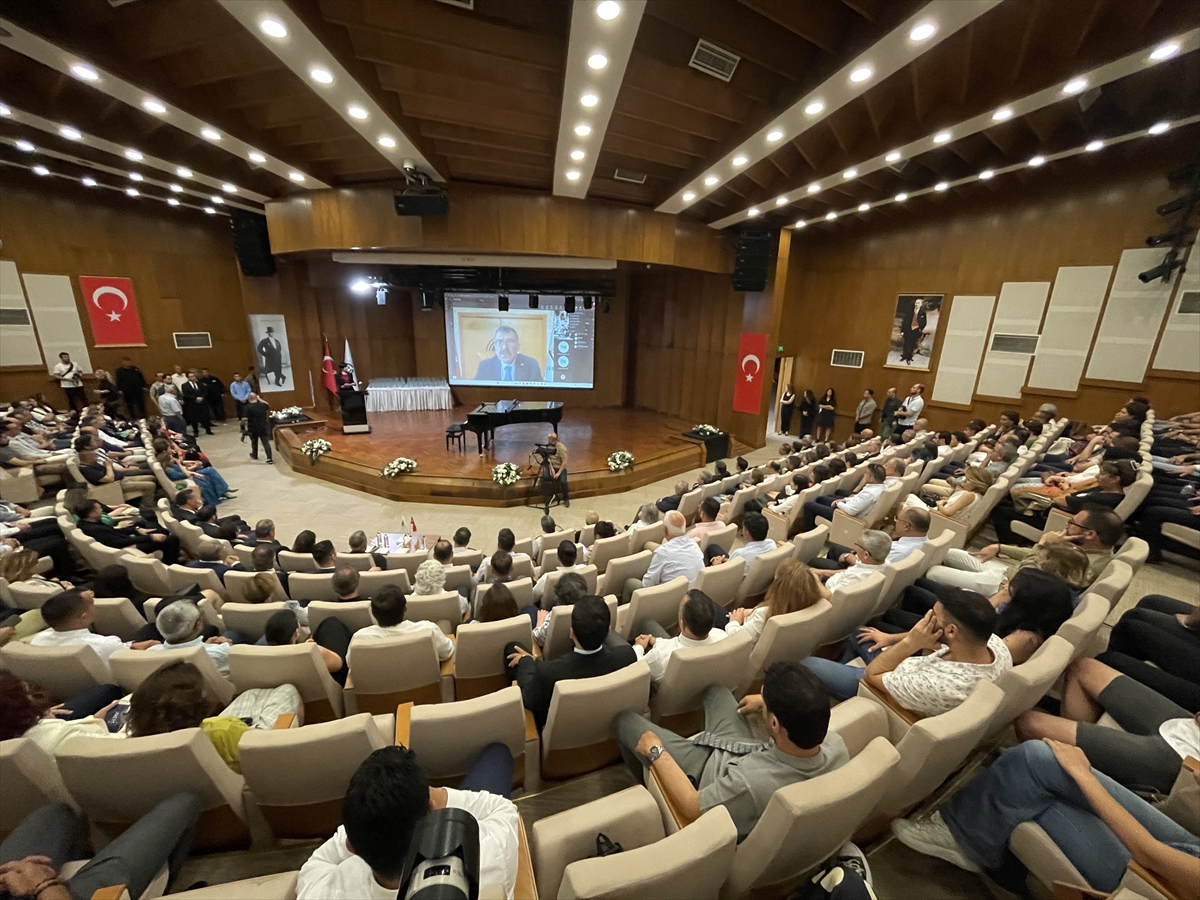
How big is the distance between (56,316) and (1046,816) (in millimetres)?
15401

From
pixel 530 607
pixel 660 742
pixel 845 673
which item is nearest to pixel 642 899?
pixel 660 742

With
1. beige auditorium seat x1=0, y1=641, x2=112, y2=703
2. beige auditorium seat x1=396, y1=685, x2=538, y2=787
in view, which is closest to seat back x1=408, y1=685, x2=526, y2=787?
beige auditorium seat x1=396, y1=685, x2=538, y2=787

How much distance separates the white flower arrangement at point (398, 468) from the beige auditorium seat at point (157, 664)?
5579 mm

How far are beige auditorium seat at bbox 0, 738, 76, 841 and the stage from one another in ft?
19.8

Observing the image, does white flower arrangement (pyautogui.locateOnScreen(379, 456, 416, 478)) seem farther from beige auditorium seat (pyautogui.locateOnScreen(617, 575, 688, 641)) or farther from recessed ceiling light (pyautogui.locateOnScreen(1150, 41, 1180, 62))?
recessed ceiling light (pyautogui.locateOnScreen(1150, 41, 1180, 62))

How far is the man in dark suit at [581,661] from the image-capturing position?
2.07m

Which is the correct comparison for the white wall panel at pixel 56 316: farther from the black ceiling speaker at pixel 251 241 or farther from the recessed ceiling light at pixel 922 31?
the recessed ceiling light at pixel 922 31

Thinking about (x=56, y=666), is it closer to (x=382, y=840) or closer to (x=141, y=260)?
(x=382, y=840)

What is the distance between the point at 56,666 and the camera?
217cm

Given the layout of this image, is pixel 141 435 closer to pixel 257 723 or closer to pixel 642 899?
pixel 257 723

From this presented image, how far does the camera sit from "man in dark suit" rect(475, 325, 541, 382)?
12.9 meters

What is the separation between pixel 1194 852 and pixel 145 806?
3.13m

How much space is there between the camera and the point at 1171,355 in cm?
689

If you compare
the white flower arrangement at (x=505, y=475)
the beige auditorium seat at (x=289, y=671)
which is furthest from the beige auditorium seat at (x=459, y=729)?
the white flower arrangement at (x=505, y=475)
